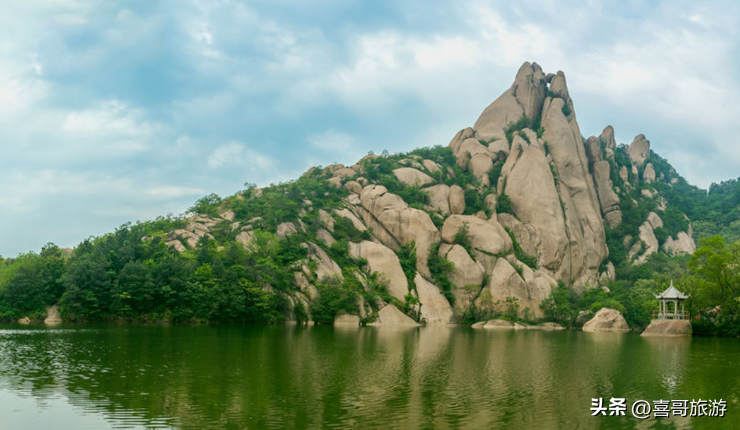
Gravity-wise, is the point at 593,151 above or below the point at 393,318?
above

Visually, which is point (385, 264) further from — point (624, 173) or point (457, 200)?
point (624, 173)

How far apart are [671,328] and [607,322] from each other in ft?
44.9

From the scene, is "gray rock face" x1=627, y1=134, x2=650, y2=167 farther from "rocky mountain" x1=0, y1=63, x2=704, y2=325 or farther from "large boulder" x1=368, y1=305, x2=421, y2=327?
"large boulder" x1=368, y1=305, x2=421, y2=327

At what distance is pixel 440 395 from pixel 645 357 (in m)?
16.8

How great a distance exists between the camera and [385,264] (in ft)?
218

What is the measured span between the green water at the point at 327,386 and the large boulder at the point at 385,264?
3658 centimetres

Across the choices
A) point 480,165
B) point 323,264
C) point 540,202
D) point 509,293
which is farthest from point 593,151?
point 323,264

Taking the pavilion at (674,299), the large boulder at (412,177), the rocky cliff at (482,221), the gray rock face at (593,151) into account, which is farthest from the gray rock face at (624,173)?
the pavilion at (674,299)

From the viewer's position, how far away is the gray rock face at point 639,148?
127125 millimetres

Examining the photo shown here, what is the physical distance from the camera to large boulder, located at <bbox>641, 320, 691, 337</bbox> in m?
46.6

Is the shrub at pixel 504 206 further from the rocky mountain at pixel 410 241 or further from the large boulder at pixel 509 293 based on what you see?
the large boulder at pixel 509 293

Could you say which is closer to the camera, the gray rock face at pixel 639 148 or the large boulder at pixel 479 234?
the large boulder at pixel 479 234

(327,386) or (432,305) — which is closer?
(327,386)

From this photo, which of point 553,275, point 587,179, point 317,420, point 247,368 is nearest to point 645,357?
point 247,368
